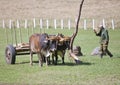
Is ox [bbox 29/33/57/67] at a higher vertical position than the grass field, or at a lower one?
higher

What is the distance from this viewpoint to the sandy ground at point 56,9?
63.7 m

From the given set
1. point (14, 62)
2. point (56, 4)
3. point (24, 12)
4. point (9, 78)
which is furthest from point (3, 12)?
point (9, 78)

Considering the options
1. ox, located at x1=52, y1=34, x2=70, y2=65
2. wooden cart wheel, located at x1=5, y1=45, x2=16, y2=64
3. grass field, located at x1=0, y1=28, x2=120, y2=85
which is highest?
ox, located at x1=52, y1=34, x2=70, y2=65

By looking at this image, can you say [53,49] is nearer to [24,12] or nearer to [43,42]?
[43,42]

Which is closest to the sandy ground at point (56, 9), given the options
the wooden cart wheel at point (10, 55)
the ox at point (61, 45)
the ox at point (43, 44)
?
the wooden cart wheel at point (10, 55)

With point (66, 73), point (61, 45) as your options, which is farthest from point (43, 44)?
point (66, 73)

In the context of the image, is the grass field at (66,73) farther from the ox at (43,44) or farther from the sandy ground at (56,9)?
the sandy ground at (56,9)

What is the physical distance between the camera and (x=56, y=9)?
68.3 meters

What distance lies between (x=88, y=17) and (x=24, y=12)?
10643 millimetres

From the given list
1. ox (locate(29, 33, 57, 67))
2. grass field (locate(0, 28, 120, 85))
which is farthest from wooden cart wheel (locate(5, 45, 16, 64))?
ox (locate(29, 33, 57, 67))

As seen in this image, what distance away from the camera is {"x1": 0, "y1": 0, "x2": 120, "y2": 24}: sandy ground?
63.7 metres

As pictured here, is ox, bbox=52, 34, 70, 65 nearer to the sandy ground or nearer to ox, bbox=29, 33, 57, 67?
ox, bbox=29, 33, 57, 67

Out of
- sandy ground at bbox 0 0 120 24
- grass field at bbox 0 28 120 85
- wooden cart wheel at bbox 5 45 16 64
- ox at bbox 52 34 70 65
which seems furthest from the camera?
sandy ground at bbox 0 0 120 24

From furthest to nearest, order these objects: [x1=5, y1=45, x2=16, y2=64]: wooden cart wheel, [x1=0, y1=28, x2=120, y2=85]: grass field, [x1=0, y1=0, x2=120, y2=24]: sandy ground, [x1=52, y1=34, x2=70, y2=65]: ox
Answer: [x1=0, y1=0, x2=120, y2=24]: sandy ground → [x1=5, y1=45, x2=16, y2=64]: wooden cart wheel → [x1=52, y1=34, x2=70, y2=65]: ox → [x1=0, y1=28, x2=120, y2=85]: grass field
